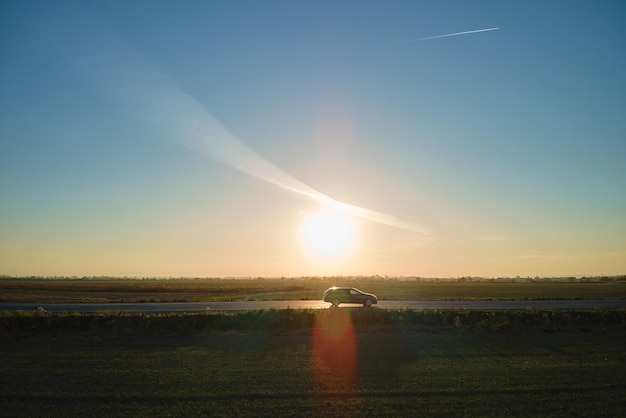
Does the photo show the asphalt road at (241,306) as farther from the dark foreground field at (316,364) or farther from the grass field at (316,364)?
the dark foreground field at (316,364)

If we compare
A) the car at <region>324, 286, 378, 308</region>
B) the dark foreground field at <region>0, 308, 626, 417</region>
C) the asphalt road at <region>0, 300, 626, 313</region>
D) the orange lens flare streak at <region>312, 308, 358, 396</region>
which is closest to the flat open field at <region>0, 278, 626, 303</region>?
the asphalt road at <region>0, 300, 626, 313</region>

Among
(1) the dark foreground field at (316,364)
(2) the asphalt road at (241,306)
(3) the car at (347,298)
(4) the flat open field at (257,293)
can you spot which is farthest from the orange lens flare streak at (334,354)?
(4) the flat open field at (257,293)

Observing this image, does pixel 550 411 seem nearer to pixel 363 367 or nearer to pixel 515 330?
pixel 363 367

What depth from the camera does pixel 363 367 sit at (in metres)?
19.0

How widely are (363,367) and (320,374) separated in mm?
1994

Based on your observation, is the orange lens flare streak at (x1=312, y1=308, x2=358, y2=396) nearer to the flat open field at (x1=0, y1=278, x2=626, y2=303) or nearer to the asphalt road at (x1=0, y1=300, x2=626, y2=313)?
the asphalt road at (x1=0, y1=300, x2=626, y2=313)

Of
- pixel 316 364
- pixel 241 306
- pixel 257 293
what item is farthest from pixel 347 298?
pixel 257 293

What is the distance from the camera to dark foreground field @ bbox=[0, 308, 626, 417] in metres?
14.0

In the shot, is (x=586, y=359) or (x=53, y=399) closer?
(x=53, y=399)

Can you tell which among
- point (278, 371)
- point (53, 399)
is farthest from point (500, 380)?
point (53, 399)

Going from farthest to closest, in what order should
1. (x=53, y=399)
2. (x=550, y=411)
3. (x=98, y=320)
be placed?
(x=98, y=320) → (x=53, y=399) → (x=550, y=411)

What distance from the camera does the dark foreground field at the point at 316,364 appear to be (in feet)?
45.8

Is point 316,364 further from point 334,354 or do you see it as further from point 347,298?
point 347,298

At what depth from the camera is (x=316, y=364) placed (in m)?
19.6
